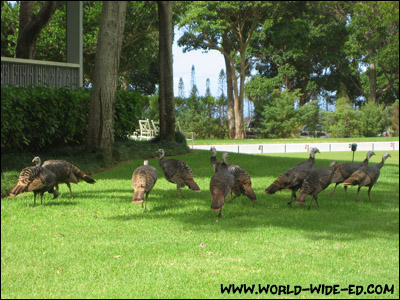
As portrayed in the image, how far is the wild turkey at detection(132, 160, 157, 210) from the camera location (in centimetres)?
199

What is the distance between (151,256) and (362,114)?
1788 centimetres

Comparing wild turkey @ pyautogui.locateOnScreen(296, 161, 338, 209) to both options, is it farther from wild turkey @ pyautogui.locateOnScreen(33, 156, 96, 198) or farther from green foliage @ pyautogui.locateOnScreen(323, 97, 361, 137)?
green foliage @ pyautogui.locateOnScreen(323, 97, 361, 137)

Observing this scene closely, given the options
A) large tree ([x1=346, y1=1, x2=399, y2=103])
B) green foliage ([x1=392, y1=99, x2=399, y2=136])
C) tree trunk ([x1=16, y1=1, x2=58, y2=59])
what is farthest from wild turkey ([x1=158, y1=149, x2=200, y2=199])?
green foliage ([x1=392, y1=99, x2=399, y2=136])

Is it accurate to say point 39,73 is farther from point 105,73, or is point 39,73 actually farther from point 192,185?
point 192,185

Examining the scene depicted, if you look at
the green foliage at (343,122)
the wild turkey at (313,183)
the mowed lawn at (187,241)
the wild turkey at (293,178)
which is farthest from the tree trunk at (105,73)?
the green foliage at (343,122)

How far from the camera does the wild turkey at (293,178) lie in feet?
8.70

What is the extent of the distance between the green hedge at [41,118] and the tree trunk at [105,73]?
255 mm

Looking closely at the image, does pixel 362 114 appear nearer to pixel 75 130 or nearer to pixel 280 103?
pixel 280 103

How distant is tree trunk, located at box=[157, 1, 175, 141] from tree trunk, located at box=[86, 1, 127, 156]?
378mm

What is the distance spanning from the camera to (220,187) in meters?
2.15

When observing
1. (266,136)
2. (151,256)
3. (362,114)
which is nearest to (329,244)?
(266,136)

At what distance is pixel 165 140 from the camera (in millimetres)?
2729

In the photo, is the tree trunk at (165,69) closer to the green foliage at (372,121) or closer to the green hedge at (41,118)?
the green hedge at (41,118)

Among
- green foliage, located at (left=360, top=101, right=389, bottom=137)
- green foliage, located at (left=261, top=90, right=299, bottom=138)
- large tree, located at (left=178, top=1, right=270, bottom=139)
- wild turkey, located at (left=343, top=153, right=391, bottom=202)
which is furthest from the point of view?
green foliage, located at (left=360, top=101, right=389, bottom=137)
